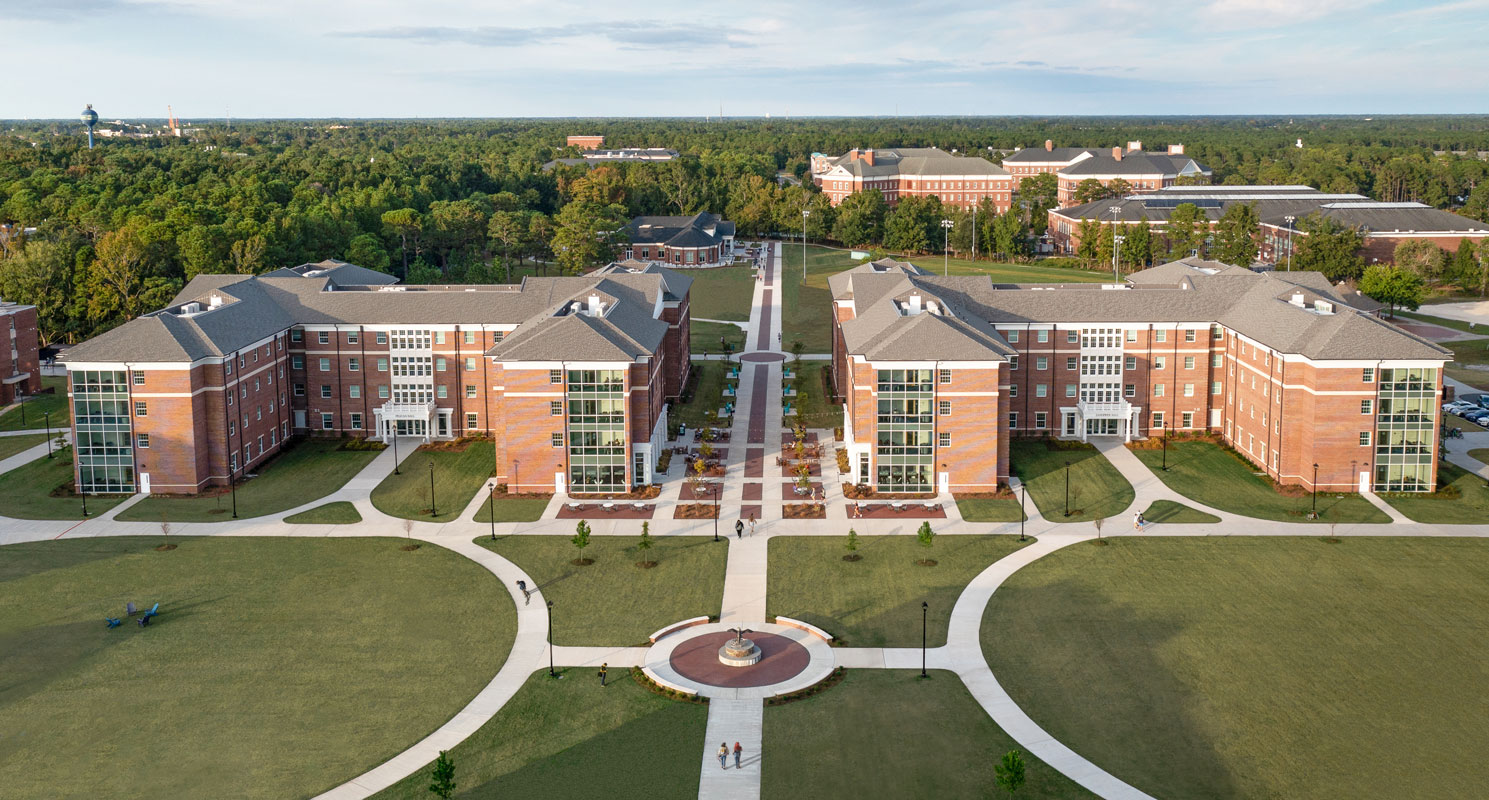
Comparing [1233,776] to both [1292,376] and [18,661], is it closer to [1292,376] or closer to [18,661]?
[1292,376]

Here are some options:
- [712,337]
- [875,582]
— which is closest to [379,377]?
[875,582]

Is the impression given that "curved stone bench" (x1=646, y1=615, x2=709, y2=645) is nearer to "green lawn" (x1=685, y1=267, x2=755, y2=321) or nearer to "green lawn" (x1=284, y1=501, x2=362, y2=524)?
"green lawn" (x1=284, y1=501, x2=362, y2=524)

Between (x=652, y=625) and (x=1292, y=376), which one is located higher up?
(x=1292, y=376)

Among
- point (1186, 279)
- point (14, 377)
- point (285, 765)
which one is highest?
point (1186, 279)

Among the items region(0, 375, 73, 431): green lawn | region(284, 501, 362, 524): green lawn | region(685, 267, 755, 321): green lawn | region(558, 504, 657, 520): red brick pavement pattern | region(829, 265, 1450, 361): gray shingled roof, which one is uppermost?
region(829, 265, 1450, 361): gray shingled roof

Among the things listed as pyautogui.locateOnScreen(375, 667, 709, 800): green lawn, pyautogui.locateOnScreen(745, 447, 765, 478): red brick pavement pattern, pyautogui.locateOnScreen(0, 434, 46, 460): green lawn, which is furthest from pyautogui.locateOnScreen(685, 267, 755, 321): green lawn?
pyautogui.locateOnScreen(375, 667, 709, 800): green lawn

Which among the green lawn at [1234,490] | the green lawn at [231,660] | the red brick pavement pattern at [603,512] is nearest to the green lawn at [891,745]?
the green lawn at [231,660]

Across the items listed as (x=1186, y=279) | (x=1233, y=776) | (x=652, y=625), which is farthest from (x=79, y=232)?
(x=1233, y=776)

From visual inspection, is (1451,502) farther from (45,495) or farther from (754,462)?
(45,495)
